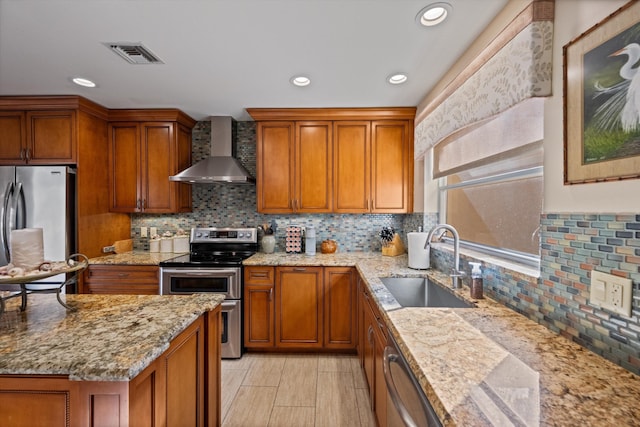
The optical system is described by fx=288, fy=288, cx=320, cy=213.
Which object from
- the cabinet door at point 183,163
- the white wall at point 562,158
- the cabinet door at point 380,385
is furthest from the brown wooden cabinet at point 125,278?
the white wall at point 562,158

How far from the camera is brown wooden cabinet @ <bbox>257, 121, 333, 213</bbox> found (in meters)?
3.02

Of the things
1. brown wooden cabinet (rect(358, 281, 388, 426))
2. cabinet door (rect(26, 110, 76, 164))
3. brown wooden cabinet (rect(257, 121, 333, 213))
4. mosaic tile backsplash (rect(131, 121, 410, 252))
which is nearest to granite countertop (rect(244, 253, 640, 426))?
brown wooden cabinet (rect(358, 281, 388, 426))

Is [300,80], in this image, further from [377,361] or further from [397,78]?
[377,361]

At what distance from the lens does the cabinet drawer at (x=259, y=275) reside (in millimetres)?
2746

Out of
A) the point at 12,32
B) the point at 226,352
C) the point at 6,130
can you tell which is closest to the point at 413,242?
the point at 226,352

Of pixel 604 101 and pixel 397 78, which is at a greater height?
pixel 397 78

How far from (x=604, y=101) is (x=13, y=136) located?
4183mm

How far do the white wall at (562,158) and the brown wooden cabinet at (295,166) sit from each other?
202cm

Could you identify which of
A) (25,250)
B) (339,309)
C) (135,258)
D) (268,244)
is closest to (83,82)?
(135,258)

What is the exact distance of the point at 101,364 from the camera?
85 centimetres

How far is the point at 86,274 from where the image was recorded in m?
2.73

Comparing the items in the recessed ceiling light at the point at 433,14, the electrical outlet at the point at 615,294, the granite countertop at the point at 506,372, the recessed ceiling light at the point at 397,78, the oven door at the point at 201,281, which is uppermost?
the recessed ceiling light at the point at 397,78

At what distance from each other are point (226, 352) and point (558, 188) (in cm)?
275

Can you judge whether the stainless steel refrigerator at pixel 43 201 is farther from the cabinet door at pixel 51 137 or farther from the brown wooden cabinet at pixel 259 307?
the brown wooden cabinet at pixel 259 307
